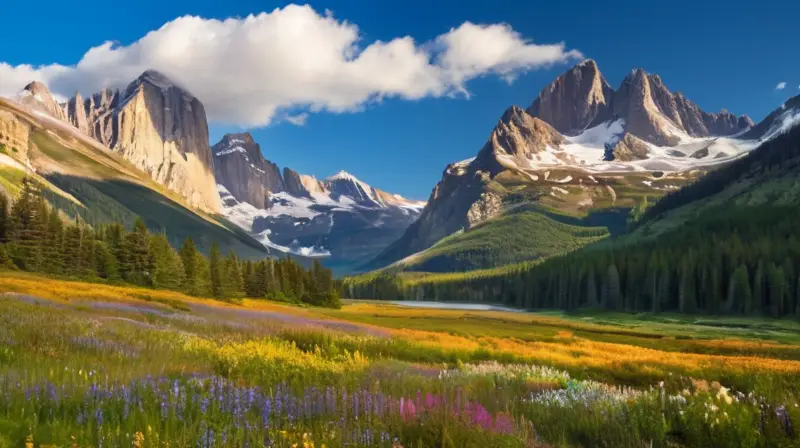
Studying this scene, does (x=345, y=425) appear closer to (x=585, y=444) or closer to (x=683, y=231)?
(x=585, y=444)

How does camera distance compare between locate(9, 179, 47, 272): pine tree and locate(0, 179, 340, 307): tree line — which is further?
locate(0, 179, 340, 307): tree line

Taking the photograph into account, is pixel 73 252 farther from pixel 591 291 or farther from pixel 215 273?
pixel 591 291

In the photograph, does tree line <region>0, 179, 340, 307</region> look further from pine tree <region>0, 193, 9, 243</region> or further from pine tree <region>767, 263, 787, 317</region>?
pine tree <region>767, 263, 787, 317</region>

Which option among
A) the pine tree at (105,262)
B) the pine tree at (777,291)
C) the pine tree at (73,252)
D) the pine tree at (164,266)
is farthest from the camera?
the pine tree at (777,291)

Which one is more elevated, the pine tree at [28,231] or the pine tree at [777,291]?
the pine tree at [28,231]

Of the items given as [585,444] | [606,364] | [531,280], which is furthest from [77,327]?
[531,280]

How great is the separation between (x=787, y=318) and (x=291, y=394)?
126704mm

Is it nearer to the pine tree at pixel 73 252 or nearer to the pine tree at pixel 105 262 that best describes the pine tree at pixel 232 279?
the pine tree at pixel 105 262

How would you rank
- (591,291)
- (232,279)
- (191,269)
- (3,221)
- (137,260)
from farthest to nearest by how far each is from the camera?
(591,291), (232,279), (191,269), (3,221), (137,260)

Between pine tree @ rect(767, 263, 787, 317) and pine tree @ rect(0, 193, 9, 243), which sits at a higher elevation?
pine tree @ rect(0, 193, 9, 243)

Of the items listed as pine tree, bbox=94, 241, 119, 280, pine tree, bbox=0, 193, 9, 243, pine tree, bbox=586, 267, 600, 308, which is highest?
pine tree, bbox=0, 193, 9, 243

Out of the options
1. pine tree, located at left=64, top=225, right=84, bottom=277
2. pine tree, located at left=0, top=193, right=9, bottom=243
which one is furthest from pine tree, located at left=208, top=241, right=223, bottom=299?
pine tree, located at left=0, top=193, right=9, bottom=243

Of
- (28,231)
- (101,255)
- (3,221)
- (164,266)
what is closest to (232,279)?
(164,266)

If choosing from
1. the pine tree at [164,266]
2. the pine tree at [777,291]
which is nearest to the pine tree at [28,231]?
the pine tree at [164,266]
